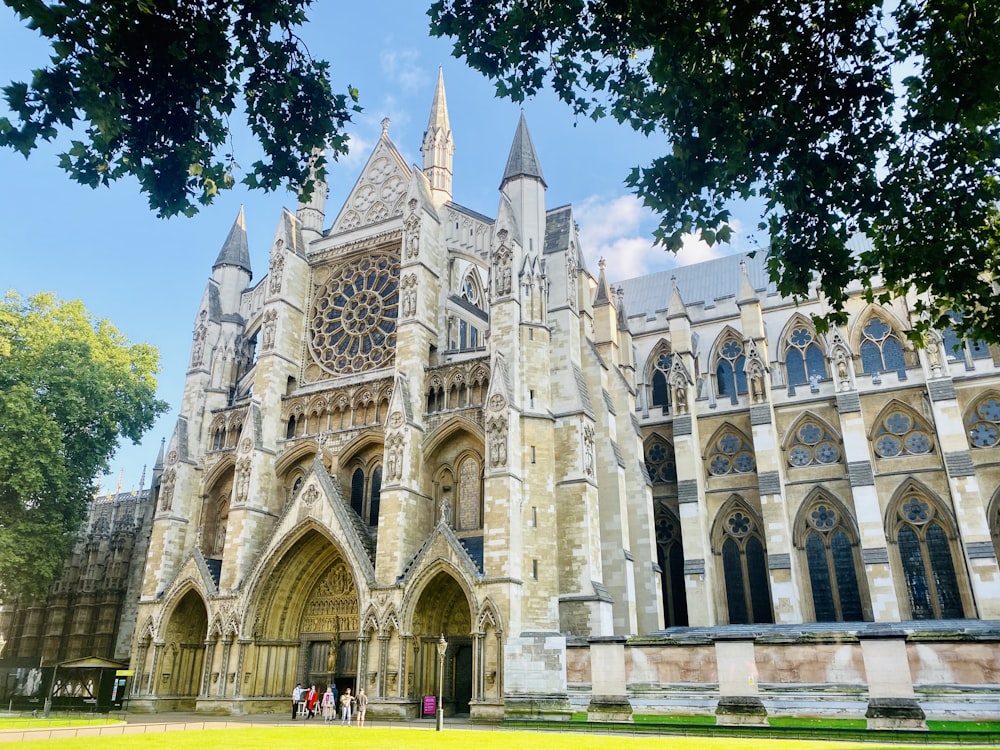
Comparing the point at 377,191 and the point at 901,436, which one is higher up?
the point at 377,191

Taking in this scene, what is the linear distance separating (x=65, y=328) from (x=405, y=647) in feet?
64.1

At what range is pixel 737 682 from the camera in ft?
53.4

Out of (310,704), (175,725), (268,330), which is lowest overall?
(175,725)

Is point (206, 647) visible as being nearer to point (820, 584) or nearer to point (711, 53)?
point (820, 584)

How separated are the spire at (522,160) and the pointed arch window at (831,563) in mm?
16037

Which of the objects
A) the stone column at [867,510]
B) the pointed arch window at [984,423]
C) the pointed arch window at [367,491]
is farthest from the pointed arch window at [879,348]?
the pointed arch window at [367,491]

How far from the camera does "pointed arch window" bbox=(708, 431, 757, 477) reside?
30.2 meters

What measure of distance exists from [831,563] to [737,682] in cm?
1283

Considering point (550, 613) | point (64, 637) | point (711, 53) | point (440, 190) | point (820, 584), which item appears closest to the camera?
point (711, 53)

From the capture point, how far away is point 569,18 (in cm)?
869

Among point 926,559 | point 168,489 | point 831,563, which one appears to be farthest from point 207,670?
point 926,559

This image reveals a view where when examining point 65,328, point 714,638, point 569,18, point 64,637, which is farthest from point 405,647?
point 64,637

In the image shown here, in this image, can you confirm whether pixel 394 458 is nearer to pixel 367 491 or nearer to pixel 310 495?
pixel 367 491

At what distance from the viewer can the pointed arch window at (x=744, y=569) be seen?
91.9 ft
